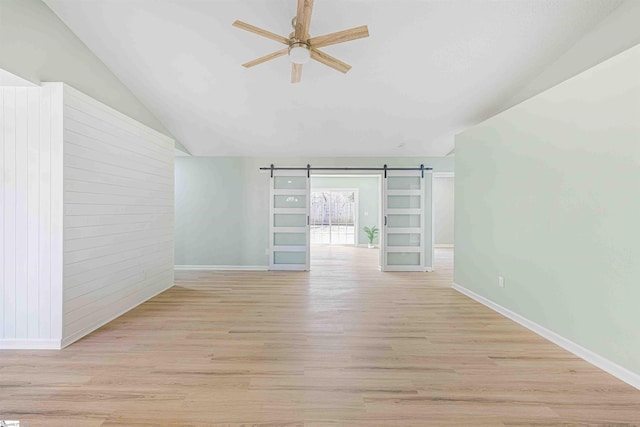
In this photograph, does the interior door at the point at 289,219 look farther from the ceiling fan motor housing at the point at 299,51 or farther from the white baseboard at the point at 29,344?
the white baseboard at the point at 29,344

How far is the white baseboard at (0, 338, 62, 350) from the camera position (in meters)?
2.63

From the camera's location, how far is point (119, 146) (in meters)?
3.44

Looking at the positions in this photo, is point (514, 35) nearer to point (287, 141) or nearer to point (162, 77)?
point (287, 141)

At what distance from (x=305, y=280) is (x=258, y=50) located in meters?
3.68

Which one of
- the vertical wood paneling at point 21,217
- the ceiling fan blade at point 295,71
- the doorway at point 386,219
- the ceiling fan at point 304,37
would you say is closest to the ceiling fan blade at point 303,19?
the ceiling fan at point 304,37

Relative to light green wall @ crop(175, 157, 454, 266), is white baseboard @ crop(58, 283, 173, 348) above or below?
below

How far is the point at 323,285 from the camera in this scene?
16.3 ft

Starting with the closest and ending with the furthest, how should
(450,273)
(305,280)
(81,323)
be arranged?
(81,323)
(305,280)
(450,273)

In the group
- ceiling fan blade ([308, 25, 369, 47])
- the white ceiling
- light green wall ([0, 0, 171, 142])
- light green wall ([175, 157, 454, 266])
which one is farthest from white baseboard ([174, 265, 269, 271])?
ceiling fan blade ([308, 25, 369, 47])

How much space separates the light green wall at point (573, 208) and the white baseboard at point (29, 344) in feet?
15.1

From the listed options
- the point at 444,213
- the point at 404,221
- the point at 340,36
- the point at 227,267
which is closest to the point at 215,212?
the point at 227,267

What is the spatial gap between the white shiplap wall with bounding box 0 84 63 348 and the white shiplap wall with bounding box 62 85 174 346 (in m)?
0.08

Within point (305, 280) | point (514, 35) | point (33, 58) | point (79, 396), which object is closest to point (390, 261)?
point (305, 280)

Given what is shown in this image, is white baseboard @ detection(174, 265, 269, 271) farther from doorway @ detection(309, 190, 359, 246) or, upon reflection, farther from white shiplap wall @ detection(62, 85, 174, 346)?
doorway @ detection(309, 190, 359, 246)
